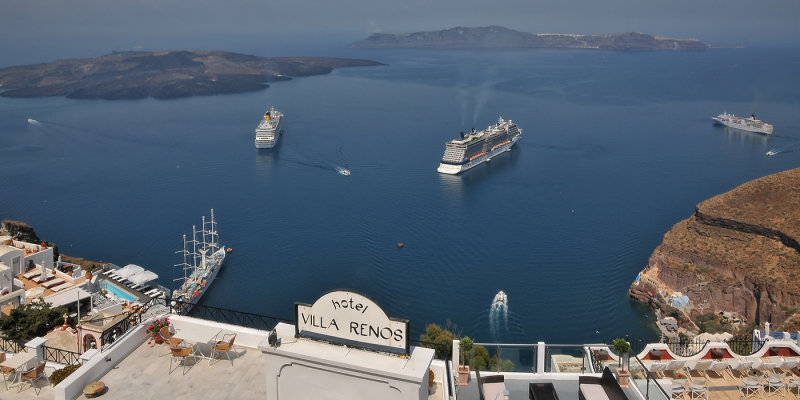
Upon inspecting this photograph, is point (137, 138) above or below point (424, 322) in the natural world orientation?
above

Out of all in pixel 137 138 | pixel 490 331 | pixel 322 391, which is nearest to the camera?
pixel 322 391

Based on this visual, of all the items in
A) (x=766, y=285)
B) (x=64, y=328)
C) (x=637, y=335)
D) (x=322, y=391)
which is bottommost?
(x=637, y=335)

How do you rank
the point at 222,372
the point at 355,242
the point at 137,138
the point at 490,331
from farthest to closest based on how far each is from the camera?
the point at 137,138, the point at 355,242, the point at 490,331, the point at 222,372

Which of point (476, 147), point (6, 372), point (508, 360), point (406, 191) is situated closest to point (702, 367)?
point (508, 360)

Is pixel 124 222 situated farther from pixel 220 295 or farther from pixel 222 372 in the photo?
pixel 222 372

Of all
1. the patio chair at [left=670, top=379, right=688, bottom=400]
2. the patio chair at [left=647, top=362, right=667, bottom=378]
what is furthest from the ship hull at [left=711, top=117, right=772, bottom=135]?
the patio chair at [left=670, top=379, right=688, bottom=400]

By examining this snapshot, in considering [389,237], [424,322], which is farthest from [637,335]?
[389,237]

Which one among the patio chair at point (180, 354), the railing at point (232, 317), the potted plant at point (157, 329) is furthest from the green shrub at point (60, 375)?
the railing at point (232, 317)

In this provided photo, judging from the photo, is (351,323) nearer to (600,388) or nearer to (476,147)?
(600,388)

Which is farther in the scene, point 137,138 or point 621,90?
point 621,90
